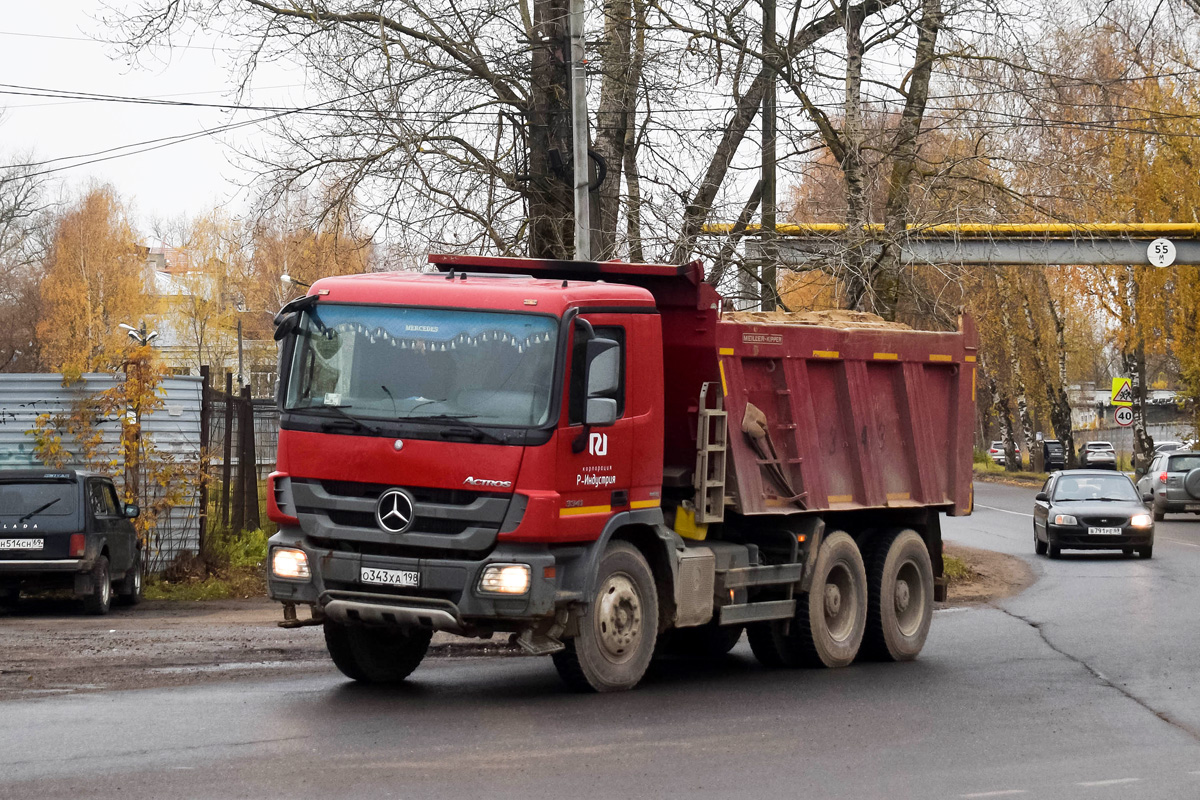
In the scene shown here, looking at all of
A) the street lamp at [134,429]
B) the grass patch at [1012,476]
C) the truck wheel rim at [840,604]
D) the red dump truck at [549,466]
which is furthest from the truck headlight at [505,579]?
the grass patch at [1012,476]

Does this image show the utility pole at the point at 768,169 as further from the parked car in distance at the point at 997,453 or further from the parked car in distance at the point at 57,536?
the parked car in distance at the point at 997,453

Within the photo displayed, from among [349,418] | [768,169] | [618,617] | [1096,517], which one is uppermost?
[768,169]

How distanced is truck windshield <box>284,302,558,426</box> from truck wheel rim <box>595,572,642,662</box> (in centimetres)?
135

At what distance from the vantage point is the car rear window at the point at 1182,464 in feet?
120

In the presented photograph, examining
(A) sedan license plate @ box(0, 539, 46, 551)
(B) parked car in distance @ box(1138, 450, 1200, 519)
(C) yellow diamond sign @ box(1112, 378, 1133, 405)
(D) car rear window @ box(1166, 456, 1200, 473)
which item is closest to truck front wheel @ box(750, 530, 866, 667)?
(A) sedan license plate @ box(0, 539, 46, 551)

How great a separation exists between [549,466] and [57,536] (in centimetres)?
875

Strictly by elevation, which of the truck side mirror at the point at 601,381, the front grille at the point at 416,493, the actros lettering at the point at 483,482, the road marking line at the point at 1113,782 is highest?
the truck side mirror at the point at 601,381

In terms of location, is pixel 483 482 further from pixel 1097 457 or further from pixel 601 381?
pixel 1097 457

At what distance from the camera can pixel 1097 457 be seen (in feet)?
206

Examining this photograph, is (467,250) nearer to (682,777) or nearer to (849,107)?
(849,107)

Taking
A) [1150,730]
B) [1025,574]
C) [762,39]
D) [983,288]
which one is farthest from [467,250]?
[983,288]

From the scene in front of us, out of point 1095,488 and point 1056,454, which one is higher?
point 1095,488

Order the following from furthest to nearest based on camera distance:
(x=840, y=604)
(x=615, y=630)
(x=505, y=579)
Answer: (x=840, y=604) → (x=615, y=630) → (x=505, y=579)

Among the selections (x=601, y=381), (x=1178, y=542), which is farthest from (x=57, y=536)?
(x=1178, y=542)
